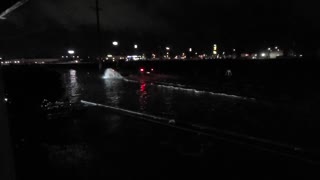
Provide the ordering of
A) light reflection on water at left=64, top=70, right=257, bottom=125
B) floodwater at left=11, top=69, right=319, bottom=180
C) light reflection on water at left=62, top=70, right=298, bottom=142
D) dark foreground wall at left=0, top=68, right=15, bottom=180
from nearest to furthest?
1. dark foreground wall at left=0, top=68, right=15, bottom=180
2. floodwater at left=11, top=69, right=319, bottom=180
3. light reflection on water at left=62, top=70, right=298, bottom=142
4. light reflection on water at left=64, top=70, right=257, bottom=125

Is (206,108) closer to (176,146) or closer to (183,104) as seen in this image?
(183,104)

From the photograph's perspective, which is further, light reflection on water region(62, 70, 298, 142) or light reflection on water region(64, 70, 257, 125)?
light reflection on water region(64, 70, 257, 125)

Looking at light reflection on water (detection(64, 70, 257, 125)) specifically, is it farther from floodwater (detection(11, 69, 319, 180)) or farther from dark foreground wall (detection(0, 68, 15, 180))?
dark foreground wall (detection(0, 68, 15, 180))

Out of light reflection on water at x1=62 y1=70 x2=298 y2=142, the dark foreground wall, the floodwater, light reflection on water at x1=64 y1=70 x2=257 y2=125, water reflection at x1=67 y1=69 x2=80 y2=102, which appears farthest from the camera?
water reflection at x1=67 y1=69 x2=80 y2=102

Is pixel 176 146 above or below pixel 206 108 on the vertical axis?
above

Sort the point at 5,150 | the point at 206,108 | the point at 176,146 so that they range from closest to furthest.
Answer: the point at 5,150 < the point at 176,146 < the point at 206,108

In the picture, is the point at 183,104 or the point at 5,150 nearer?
the point at 5,150

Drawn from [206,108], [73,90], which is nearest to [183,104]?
[206,108]

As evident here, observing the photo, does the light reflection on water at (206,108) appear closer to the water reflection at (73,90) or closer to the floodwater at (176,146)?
the floodwater at (176,146)

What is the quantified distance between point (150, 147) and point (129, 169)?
1.88m

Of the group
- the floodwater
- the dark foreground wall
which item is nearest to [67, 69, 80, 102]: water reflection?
the floodwater

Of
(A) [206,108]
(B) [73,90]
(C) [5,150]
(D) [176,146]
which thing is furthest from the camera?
(B) [73,90]

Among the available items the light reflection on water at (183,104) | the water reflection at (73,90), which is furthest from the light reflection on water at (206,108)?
the water reflection at (73,90)

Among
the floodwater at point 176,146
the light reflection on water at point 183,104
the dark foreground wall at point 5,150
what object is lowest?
the light reflection on water at point 183,104
